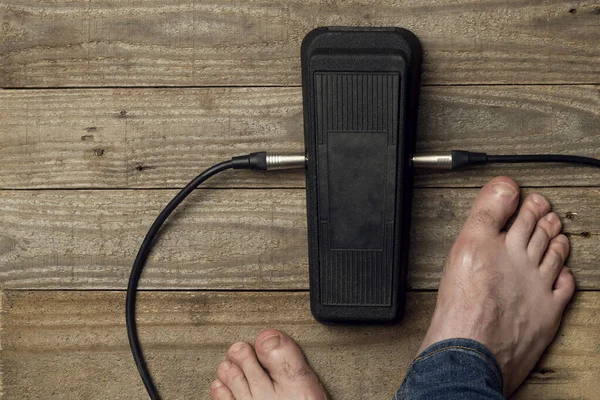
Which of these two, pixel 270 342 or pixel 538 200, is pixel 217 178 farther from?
pixel 538 200

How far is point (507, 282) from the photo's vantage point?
867 mm

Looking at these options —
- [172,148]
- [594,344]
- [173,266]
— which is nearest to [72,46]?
[172,148]

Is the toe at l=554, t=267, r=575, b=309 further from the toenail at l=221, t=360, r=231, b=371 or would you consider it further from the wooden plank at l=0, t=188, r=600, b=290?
the toenail at l=221, t=360, r=231, b=371

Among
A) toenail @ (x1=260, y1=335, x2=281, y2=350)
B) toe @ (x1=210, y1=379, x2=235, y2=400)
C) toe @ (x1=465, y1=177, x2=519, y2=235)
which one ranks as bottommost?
toe @ (x1=210, y1=379, x2=235, y2=400)

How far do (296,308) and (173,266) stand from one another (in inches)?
6.4

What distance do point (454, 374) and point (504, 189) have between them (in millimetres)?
225

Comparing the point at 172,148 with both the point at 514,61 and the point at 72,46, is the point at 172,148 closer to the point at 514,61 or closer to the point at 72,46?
the point at 72,46

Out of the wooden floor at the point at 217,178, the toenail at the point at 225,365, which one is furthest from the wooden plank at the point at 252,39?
the toenail at the point at 225,365

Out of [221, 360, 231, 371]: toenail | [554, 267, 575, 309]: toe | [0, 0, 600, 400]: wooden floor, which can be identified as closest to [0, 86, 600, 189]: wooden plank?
[0, 0, 600, 400]: wooden floor

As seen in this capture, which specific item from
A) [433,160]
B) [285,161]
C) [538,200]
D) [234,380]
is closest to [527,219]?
[538,200]

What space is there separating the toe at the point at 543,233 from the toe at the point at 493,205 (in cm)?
4

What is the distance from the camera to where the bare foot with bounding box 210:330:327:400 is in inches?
34.1

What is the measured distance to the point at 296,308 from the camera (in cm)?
88

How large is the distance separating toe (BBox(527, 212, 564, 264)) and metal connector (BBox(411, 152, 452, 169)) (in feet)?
0.46
